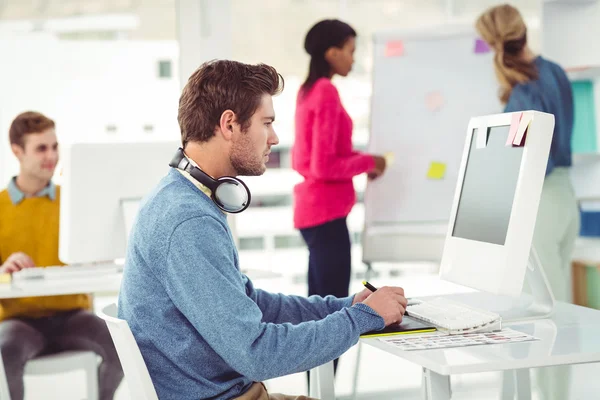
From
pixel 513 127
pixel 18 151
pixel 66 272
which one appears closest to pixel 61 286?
pixel 66 272

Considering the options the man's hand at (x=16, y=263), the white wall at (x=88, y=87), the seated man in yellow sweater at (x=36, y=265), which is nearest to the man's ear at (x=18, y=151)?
the seated man in yellow sweater at (x=36, y=265)

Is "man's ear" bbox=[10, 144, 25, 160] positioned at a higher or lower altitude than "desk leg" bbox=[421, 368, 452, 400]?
higher

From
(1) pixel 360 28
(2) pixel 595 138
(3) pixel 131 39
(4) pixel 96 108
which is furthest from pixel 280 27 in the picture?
(2) pixel 595 138

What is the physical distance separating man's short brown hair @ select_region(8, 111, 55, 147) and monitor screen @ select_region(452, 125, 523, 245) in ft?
5.68

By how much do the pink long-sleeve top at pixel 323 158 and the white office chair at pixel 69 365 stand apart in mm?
995

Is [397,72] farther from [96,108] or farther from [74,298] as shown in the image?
[74,298]

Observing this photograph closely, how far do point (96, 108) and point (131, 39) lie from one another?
1.30 ft

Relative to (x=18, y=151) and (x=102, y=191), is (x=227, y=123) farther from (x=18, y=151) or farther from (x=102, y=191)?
(x=18, y=151)

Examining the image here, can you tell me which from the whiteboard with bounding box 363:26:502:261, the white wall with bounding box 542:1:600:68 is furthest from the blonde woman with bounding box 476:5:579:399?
the white wall with bounding box 542:1:600:68

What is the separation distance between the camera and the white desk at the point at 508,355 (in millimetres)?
1354

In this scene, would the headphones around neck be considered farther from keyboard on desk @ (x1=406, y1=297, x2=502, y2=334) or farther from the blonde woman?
the blonde woman

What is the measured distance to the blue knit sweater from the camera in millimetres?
1351

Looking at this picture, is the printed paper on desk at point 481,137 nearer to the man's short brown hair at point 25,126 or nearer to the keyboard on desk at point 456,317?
the keyboard on desk at point 456,317

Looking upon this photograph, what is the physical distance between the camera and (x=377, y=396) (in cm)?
358
